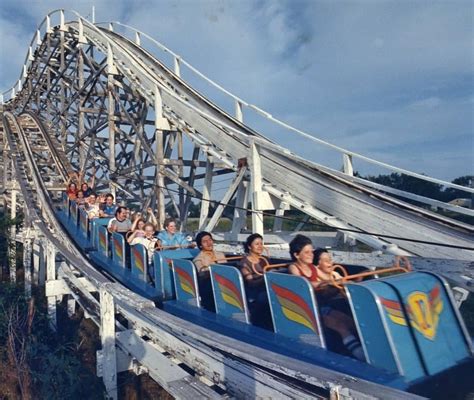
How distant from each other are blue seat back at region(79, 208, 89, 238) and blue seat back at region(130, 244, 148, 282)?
2016mm

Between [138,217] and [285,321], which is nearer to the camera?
[285,321]

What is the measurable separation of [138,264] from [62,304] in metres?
2.28

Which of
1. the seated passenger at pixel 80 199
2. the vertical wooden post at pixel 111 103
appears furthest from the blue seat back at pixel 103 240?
the vertical wooden post at pixel 111 103

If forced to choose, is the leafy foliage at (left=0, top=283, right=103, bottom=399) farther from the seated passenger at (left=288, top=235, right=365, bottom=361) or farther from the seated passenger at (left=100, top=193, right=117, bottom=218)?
the seated passenger at (left=100, top=193, right=117, bottom=218)

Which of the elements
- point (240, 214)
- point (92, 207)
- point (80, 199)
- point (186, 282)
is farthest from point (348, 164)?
point (80, 199)

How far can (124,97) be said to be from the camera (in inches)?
423

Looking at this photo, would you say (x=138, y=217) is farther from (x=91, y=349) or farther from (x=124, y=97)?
(x=124, y=97)

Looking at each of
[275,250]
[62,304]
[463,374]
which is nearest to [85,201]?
[62,304]

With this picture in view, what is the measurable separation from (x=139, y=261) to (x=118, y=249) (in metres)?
0.69

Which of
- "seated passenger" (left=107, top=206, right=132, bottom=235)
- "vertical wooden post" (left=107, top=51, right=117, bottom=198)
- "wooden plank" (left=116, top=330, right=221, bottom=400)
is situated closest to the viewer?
"wooden plank" (left=116, top=330, right=221, bottom=400)

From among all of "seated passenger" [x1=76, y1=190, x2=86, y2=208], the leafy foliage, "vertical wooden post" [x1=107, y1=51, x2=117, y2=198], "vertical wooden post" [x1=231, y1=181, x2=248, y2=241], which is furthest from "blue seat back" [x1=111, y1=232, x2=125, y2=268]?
"vertical wooden post" [x1=107, y1=51, x2=117, y2=198]

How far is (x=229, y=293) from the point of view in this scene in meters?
2.84

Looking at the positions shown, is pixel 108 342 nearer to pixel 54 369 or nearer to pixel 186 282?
pixel 186 282

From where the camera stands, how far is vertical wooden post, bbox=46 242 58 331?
16.5 ft
